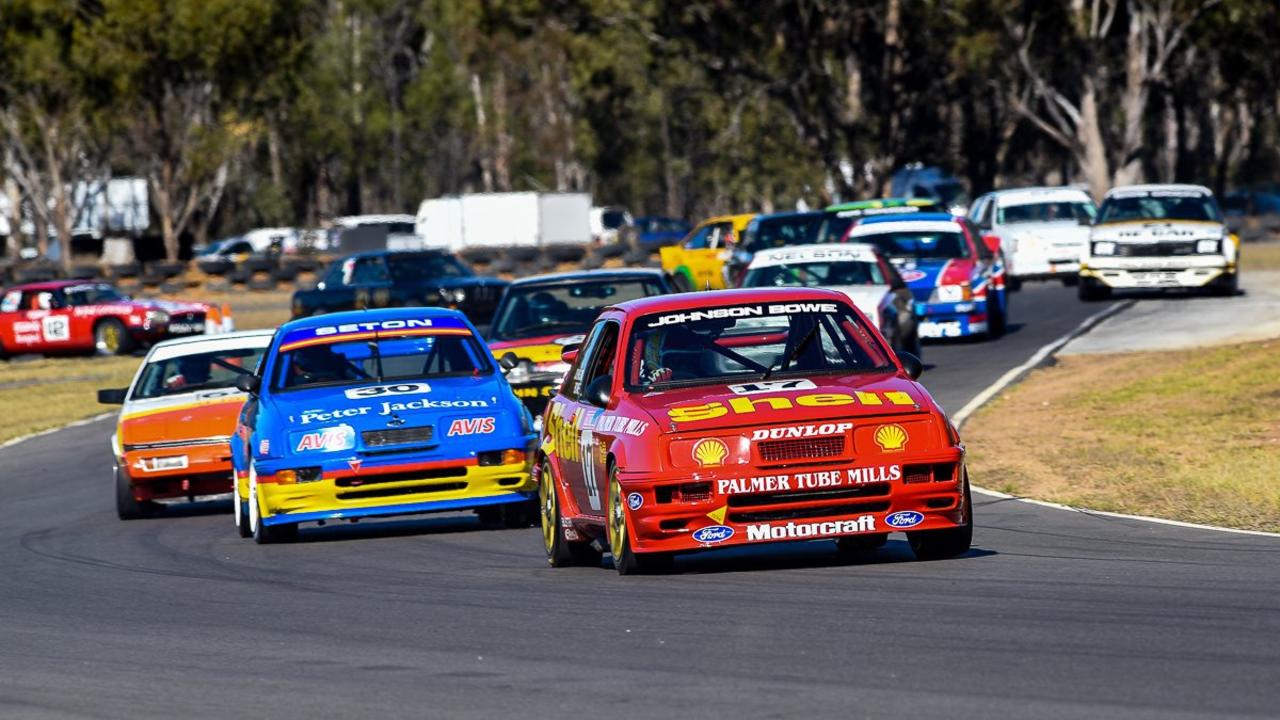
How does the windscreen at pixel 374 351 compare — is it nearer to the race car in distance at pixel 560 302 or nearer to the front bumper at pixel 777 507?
the race car in distance at pixel 560 302

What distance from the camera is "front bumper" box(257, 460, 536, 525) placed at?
1323cm

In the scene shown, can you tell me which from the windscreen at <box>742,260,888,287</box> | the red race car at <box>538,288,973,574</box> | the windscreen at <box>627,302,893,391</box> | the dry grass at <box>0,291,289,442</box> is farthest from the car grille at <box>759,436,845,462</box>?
the dry grass at <box>0,291,289,442</box>

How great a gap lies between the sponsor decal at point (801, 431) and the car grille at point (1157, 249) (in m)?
22.8

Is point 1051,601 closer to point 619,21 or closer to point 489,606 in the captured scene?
point 489,606

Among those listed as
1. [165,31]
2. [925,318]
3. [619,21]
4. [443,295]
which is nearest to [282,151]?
[165,31]

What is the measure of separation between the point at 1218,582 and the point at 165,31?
5857 cm

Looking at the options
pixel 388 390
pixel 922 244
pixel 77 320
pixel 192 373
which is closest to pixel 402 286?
pixel 77 320

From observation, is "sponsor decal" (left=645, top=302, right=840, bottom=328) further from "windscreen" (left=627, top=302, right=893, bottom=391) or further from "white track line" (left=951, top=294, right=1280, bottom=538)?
"white track line" (left=951, top=294, right=1280, bottom=538)

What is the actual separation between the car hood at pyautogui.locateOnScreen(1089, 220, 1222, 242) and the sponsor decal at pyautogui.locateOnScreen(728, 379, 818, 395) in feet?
72.9

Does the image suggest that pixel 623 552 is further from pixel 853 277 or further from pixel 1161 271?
pixel 1161 271

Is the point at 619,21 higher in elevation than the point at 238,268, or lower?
higher

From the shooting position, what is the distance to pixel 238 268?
53344 millimetres

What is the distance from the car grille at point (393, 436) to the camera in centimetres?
1326

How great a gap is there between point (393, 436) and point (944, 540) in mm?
4099
